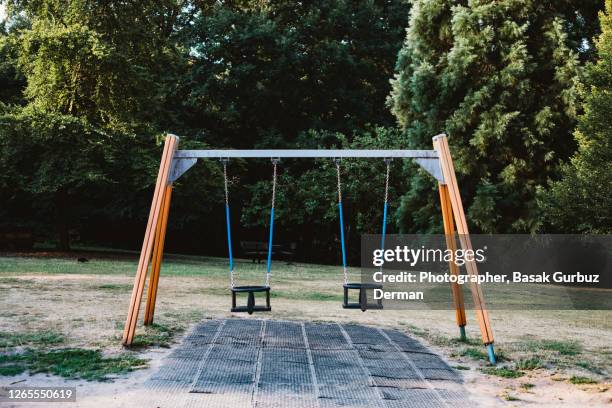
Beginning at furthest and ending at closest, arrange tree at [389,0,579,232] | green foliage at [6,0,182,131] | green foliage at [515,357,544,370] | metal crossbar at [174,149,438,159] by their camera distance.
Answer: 1. green foliage at [6,0,182,131]
2. tree at [389,0,579,232]
3. metal crossbar at [174,149,438,159]
4. green foliage at [515,357,544,370]

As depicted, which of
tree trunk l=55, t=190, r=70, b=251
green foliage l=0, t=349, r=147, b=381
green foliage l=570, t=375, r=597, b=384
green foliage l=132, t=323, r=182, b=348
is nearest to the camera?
green foliage l=0, t=349, r=147, b=381

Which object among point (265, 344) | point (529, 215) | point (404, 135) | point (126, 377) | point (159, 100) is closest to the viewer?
point (126, 377)

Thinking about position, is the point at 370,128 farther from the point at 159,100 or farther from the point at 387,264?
the point at 159,100

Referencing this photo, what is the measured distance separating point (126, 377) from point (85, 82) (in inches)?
760

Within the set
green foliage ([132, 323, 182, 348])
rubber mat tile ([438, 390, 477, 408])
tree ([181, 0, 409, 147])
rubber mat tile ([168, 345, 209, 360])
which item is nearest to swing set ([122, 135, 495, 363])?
green foliage ([132, 323, 182, 348])

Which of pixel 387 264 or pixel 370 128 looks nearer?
pixel 387 264

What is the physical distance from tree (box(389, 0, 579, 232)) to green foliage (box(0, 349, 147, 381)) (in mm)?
15532

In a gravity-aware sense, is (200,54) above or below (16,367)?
above

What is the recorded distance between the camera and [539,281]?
74.1 ft

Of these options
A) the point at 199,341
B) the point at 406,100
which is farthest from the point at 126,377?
the point at 406,100

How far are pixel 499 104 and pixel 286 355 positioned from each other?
52.0ft

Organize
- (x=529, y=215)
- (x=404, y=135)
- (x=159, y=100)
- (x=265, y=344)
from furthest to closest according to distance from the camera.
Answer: (x=159, y=100) < (x=404, y=135) < (x=529, y=215) < (x=265, y=344)

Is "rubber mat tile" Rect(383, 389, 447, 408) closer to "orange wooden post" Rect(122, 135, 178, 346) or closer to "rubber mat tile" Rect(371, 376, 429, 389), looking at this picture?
"rubber mat tile" Rect(371, 376, 429, 389)

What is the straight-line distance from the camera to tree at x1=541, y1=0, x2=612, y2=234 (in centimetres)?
1769
